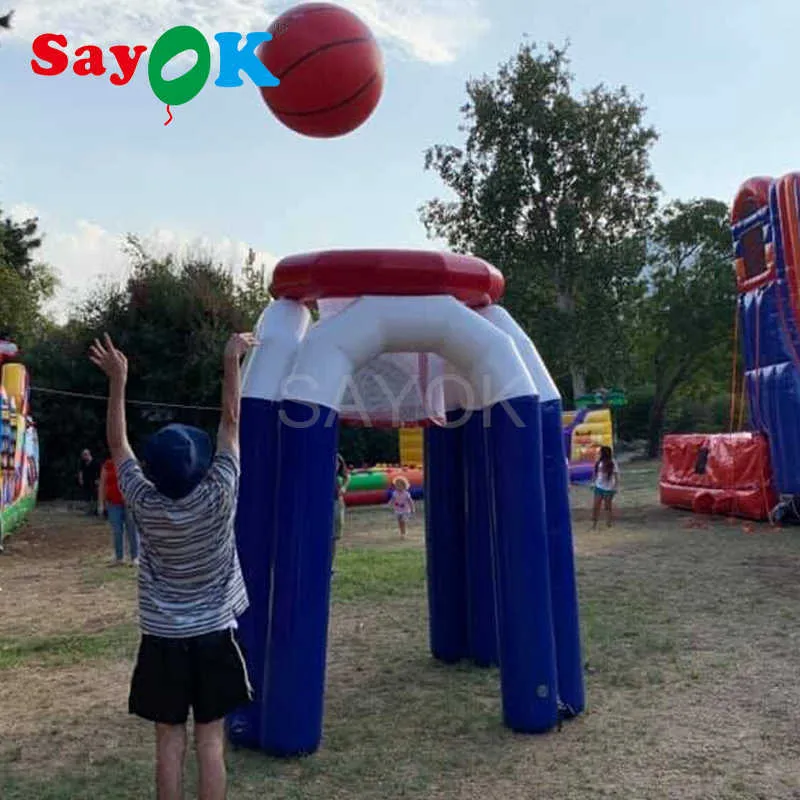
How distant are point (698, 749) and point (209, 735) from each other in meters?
2.35

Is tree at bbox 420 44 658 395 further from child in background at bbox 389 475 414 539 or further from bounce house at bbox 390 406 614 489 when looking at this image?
child in background at bbox 389 475 414 539

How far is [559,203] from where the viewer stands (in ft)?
94.6

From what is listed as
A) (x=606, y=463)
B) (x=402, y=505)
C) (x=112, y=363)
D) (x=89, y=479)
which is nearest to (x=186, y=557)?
(x=112, y=363)

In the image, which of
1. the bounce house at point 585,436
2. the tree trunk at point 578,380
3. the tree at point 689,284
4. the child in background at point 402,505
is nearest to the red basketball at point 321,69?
the child in background at point 402,505

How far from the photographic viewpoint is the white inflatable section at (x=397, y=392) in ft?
20.2

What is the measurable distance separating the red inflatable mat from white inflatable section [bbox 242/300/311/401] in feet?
34.2

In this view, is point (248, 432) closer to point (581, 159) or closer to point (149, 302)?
point (149, 302)

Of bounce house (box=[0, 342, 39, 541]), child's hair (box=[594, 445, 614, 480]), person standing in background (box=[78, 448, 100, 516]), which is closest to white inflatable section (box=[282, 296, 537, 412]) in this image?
child's hair (box=[594, 445, 614, 480])

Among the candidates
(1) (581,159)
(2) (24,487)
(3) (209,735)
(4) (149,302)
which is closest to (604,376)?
(1) (581,159)

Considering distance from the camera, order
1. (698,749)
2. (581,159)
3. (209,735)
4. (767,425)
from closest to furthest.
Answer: (209,735), (698,749), (767,425), (581,159)

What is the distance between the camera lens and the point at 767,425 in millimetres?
13797

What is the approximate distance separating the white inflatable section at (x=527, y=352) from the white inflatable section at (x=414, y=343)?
27 cm

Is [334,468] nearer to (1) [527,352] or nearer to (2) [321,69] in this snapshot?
(1) [527,352]

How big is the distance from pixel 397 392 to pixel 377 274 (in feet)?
4.76
